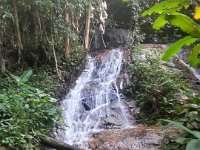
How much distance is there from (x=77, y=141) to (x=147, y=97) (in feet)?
6.51

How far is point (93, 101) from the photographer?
8109mm

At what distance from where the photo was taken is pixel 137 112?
7227mm

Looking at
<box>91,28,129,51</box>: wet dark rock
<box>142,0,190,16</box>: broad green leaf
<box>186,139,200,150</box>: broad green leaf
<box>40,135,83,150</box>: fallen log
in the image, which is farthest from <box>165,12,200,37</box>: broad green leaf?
<box>91,28,129,51</box>: wet dark rock

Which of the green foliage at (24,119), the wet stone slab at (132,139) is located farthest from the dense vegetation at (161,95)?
the green foliage at (24,119)

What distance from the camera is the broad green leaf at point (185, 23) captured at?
3.06ft

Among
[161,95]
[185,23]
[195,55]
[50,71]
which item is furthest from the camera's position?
[50,71]

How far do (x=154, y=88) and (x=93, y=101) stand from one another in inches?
72.6

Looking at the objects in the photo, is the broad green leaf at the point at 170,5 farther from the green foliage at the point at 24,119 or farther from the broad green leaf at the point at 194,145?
the green foliage at the point at 24,119

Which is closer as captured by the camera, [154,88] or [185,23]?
[185,23]

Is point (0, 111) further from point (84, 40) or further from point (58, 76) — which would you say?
point (84, 40)

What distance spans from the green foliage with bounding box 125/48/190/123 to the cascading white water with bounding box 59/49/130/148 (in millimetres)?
482

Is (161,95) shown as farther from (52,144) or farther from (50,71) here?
(50,71)

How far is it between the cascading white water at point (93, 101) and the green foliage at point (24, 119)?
4.46 ft

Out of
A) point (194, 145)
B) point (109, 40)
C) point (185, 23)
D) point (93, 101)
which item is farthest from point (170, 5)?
point (109, 40)
